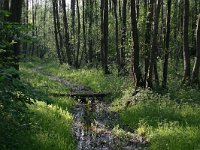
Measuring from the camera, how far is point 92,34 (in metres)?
40.8

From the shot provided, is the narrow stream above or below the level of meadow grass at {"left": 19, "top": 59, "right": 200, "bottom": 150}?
below

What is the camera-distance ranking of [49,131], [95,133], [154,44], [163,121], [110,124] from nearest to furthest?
[49,131] < [95,133] < [163,121] < [110,124] < [154,44]

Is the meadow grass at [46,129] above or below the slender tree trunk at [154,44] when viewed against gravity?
below

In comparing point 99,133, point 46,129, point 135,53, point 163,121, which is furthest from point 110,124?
point 135,53

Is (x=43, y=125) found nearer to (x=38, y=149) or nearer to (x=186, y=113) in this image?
(x=38, y=149)

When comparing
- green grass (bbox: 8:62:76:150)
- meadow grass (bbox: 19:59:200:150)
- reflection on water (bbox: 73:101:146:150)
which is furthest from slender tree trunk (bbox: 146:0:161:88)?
green grass (bbox: 8:62:76:150)

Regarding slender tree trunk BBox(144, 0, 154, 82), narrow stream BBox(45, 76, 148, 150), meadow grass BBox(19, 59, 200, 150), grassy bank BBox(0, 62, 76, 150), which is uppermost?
→ slender tree trunk BBox(144, 0, 154, 82)

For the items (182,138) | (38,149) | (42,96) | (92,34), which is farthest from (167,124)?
(92,34)

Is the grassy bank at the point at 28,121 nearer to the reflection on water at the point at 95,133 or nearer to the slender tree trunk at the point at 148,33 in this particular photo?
the reflection on water at the point at 95,133

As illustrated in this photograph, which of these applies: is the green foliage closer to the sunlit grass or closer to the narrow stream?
the narrow stream

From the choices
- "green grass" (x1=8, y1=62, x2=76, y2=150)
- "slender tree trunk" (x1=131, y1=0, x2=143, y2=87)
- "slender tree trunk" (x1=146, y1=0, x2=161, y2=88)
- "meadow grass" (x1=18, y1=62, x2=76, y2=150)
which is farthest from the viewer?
"slender tree trunk" (x1=131, y1=0, x2=143, y2=87)

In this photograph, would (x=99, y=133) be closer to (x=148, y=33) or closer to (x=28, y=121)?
(x=28, y=121)

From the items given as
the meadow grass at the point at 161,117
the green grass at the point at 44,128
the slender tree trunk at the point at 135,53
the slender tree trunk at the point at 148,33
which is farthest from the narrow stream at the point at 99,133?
the slender tree trunk at the point at 148,33

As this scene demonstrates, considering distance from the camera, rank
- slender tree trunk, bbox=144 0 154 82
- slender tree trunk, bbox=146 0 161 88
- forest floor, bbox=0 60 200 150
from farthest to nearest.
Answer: slender tree trunk, bbox=144 0 154 82, slender tree trunk, bbox=146 0 161 88, forest floor, bbox=0 60 200 150
